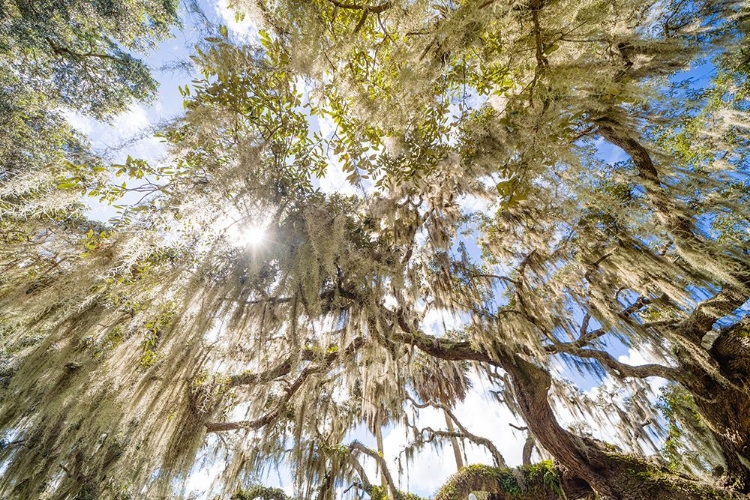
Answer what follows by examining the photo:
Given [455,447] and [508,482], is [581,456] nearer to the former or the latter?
[508,482]

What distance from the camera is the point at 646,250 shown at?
277 centimetres

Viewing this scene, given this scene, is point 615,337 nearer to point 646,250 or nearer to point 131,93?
point 646,250

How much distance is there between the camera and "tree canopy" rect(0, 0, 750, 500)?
202cm

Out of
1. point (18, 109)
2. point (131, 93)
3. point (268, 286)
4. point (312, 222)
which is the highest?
point (131, 93)

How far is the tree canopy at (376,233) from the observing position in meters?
2.02

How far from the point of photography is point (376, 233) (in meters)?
3.29

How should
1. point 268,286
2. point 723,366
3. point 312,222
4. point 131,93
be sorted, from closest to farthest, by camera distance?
point 312,222, point 268,286, point 723,366, point 131,93

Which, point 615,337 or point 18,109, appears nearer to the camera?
point 615,337

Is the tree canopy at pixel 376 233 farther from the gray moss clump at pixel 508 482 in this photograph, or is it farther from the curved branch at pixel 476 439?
the curved branch at pixel 476 439

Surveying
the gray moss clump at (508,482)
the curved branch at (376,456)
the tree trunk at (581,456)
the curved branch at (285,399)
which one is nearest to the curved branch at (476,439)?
the gray moss clump at (508,482)

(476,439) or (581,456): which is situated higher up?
(476,439)

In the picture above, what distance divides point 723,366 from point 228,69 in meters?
5.25

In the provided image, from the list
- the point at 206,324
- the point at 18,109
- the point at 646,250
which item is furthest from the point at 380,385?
the point at 18,109

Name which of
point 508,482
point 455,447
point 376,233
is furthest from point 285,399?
point 455,447
